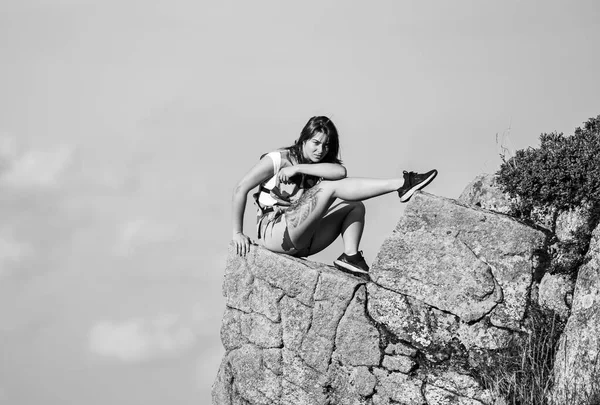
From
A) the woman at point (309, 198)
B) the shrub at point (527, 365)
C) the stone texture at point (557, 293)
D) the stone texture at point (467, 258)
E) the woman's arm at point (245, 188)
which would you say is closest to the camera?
the shrub at point (527, 365)

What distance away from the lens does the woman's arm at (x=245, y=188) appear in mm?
8414

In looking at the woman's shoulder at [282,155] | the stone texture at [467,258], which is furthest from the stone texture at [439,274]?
the woman's shoulder at [282,155]

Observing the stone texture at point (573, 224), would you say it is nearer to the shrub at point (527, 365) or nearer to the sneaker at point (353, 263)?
the shrub at point (527, 365)

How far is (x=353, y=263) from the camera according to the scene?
814 centimetres

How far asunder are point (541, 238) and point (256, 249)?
3.01m

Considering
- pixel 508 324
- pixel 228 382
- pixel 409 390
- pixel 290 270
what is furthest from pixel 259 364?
pixel 508 324

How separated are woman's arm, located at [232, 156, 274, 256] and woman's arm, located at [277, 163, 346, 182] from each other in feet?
1.05

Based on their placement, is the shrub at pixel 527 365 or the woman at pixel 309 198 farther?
the woman at pixel 309 198

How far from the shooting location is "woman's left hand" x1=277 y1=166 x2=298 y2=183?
820cm

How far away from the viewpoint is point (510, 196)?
26.3 feet

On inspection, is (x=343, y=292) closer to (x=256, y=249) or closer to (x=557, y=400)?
(x=256, y=249)

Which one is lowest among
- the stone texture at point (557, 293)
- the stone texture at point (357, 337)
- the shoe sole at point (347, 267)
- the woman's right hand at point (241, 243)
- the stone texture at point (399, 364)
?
the stone texture at point (399, 364)

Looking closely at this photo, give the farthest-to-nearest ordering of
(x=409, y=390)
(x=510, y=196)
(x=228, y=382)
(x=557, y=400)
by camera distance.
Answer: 1. (x=228, y=382)
2. (x=510, y=196)
3. (x=409, y=390)
4. (x=557, y=400)

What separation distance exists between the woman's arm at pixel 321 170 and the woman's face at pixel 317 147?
8.3 inches
